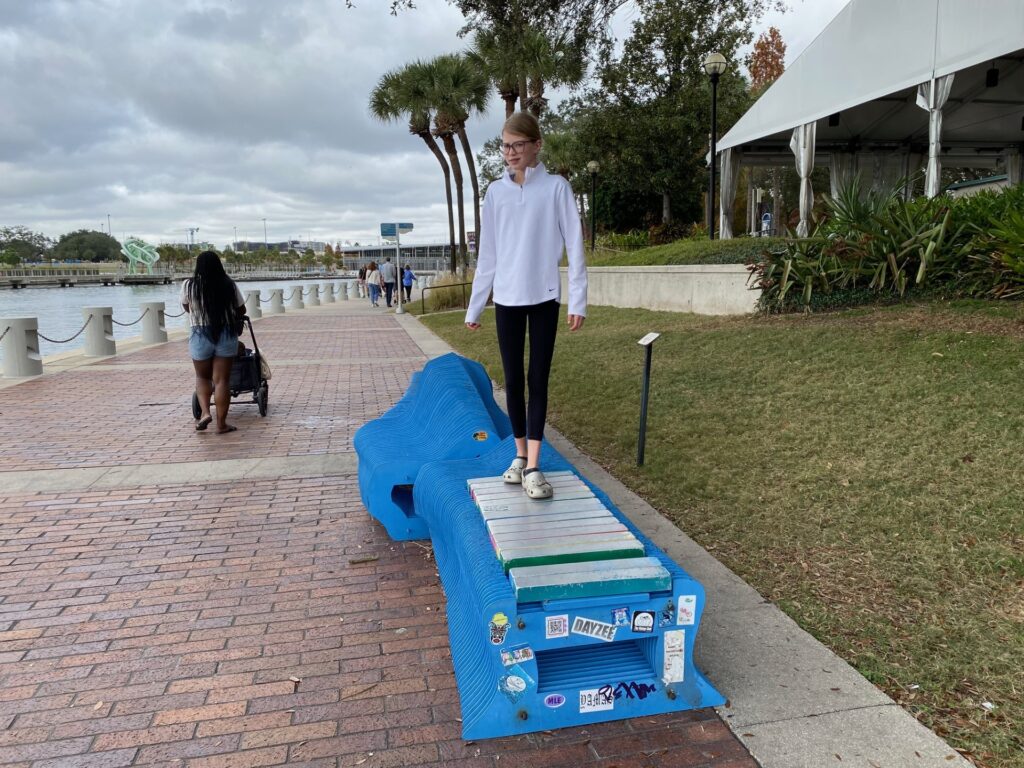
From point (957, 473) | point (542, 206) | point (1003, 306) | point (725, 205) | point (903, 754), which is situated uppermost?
point (725, 205)

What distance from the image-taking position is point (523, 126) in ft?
11.6

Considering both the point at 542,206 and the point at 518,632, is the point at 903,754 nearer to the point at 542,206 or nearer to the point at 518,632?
the point at 518,632

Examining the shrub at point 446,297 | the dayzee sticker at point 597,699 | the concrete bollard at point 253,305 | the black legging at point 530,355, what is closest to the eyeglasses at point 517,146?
the black legging at point 530,355

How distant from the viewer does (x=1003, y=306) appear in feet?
24.4

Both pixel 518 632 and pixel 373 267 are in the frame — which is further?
pixel 373 267

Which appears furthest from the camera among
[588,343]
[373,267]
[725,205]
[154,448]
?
[373,267]

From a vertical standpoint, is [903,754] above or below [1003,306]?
below

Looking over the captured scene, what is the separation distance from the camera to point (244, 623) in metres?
3.30

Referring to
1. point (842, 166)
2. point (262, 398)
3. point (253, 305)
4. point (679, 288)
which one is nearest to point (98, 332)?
point (262, 398)

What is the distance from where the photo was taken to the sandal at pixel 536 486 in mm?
3365

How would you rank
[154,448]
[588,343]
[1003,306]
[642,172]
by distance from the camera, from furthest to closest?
[642,172] < [588,343] < [1003,306] < [154,448]

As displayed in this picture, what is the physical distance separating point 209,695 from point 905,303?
8515 mm

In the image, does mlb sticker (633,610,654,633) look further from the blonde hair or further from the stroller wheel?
the stroller wheel

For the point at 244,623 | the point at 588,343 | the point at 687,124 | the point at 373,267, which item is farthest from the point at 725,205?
the point at 373,267
